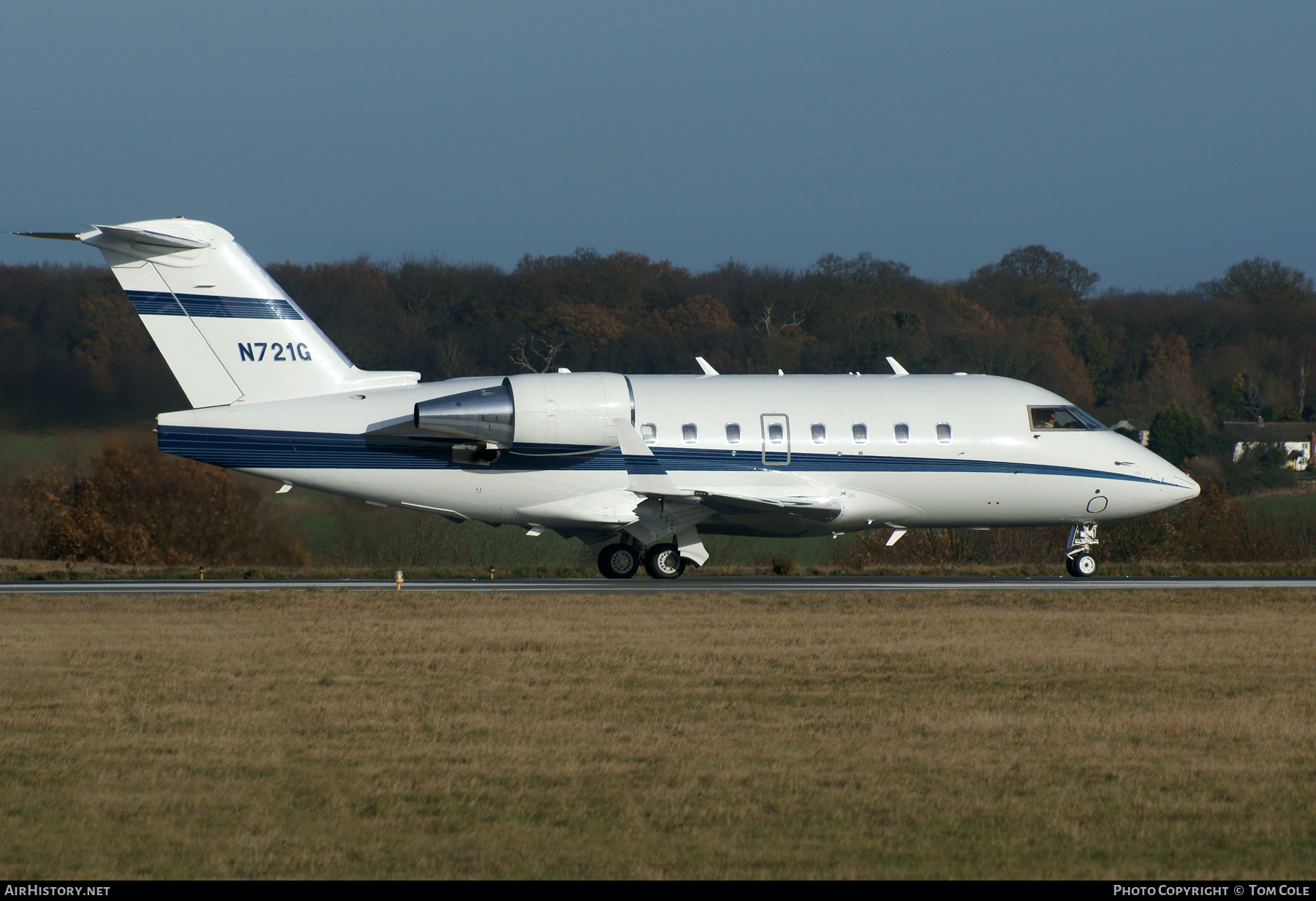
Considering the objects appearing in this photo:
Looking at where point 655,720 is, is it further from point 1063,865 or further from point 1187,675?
point 1187,675

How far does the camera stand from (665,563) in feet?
80.0

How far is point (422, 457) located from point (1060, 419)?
12031mm

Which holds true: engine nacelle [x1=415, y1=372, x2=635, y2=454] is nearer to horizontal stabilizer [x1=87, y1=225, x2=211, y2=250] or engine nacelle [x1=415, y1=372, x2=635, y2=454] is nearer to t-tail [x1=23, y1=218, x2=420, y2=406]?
t-tail [x1=23, y1=218, x2=420, y2=406]

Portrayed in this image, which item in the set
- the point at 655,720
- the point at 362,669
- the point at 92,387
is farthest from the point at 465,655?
the point at 92,387

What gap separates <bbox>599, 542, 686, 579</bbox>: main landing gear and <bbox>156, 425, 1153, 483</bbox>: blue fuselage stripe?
1.77 meters

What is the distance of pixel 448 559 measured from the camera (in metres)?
33.5

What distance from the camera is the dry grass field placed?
271 inches

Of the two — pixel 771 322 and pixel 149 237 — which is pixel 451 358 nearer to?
pixel 771 322

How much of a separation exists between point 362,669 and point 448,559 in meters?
20.6

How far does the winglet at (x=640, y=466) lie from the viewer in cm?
2283

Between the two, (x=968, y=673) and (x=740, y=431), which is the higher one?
(x=740, y=431)

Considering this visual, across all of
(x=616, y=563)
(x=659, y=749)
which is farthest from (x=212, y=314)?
(x=659, y=749)

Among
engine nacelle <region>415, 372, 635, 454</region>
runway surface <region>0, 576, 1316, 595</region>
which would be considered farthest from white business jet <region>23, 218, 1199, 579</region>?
runway surface <region>0, 576, 1316, 595</region>

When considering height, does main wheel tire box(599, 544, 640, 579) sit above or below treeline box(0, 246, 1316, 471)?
below
